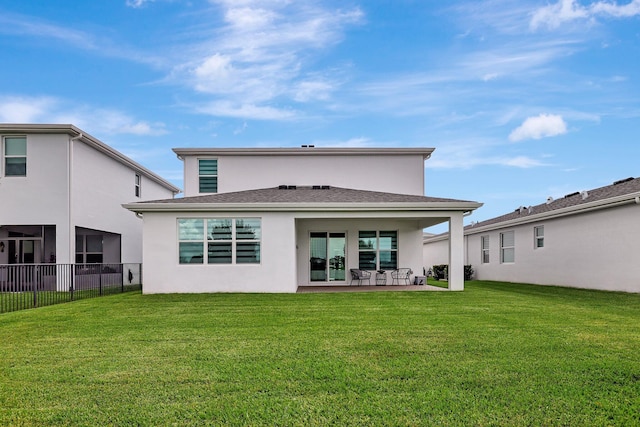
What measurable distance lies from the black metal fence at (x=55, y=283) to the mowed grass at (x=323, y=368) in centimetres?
226

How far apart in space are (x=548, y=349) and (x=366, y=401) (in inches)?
142

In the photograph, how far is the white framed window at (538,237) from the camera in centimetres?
2002

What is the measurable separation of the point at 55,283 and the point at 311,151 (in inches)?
443

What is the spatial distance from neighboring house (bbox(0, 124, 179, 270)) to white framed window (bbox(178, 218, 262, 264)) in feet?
18.4

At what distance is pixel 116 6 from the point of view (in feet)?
51.5

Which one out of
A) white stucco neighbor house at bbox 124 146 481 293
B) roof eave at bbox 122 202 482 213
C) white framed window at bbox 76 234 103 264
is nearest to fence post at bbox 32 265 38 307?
white stucco neighbor house at bbox 124 146 481 293

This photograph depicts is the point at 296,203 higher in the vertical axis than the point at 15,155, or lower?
lower

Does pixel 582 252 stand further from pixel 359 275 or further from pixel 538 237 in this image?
pixel 359 275

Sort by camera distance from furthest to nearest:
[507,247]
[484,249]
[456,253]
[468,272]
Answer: [468,272] → [484,249] → [507,247] → [456,253]

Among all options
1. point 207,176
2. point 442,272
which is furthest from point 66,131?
point 442,272

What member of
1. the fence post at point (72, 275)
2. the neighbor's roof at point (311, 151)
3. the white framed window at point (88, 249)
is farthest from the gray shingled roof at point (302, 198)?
the white framed window at point (88, 249)

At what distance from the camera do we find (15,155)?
17.2m

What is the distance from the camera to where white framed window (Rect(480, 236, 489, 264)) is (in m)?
25.0

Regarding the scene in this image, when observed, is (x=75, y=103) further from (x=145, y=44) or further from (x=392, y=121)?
(x=392, y=121)
